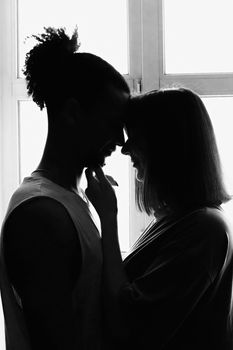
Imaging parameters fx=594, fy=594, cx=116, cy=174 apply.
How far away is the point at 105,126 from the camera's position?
45.7 inches

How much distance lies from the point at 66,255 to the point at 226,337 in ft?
1.16

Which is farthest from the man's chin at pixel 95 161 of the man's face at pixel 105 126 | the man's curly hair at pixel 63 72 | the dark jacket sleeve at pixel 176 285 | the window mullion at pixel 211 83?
the window mullion at pixel 211 83

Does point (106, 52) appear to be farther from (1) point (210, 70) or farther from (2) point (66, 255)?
(2) point (66, 255)

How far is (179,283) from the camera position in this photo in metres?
1.09

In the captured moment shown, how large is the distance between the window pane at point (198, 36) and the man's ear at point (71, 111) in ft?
3.63

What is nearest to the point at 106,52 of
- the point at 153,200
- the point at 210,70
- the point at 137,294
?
the point at 210,70

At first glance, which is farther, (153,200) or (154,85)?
(154,85)

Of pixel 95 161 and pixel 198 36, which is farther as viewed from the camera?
pixel 198 36

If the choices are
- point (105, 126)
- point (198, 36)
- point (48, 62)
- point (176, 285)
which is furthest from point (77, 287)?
point (198, 36)

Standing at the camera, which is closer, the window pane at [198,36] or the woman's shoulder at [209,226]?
the woman's shoulder at [209,226]

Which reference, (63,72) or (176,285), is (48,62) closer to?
(63,72)

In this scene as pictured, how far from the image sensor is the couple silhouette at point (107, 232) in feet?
3.31

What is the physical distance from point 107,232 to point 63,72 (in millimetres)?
317

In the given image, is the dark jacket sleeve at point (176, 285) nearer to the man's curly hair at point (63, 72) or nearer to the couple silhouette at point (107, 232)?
the couple silhouette at point (107, 232)
